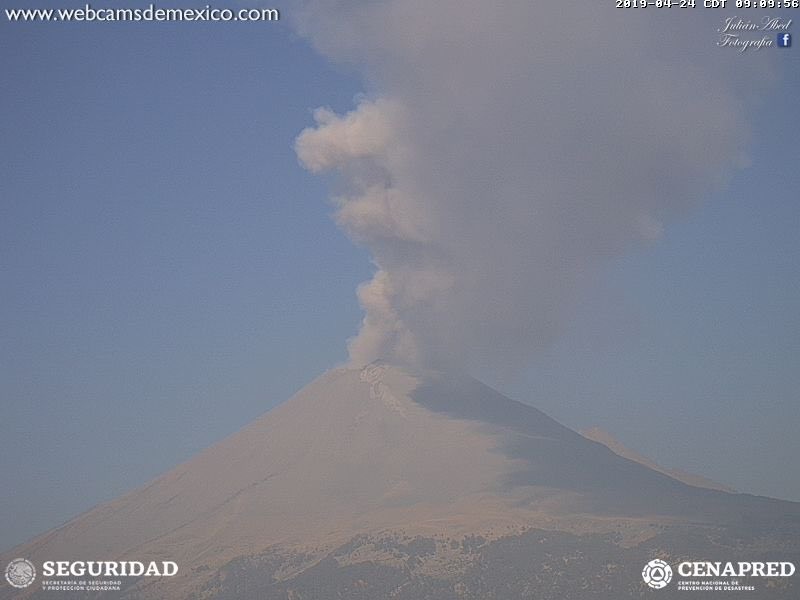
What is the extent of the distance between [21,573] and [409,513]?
109ft

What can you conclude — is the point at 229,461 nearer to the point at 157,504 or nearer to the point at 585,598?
the point at 157,504

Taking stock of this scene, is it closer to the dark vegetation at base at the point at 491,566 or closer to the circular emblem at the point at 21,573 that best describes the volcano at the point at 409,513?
the dark vegetation at base at the point at 491,566

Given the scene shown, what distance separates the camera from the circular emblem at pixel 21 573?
43062 millimetres

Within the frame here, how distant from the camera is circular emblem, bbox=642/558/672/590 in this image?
1692 inches

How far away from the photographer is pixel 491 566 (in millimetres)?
60031

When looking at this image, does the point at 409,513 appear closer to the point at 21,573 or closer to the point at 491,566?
the point at 491,566

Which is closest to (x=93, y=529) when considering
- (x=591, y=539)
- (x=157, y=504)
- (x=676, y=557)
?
(x=157, y=504)

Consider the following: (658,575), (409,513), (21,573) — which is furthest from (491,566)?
(21,573)

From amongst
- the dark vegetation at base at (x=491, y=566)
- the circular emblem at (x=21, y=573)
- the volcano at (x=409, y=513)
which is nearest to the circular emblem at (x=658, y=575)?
the volcano at (x=409, y=513)

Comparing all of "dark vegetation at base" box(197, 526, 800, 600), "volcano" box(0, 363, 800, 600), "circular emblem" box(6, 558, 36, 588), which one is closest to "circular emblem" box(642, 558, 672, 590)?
"volcano" box(0, 363, 800, 600)

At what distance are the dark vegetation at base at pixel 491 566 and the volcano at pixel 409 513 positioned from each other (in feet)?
0.43

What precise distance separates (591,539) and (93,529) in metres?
35.4

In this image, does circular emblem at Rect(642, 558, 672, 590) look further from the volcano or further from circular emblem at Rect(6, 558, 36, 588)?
circular emblem at Rect(6, 558, 36, 588)

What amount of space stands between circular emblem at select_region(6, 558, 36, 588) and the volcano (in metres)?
1.09
